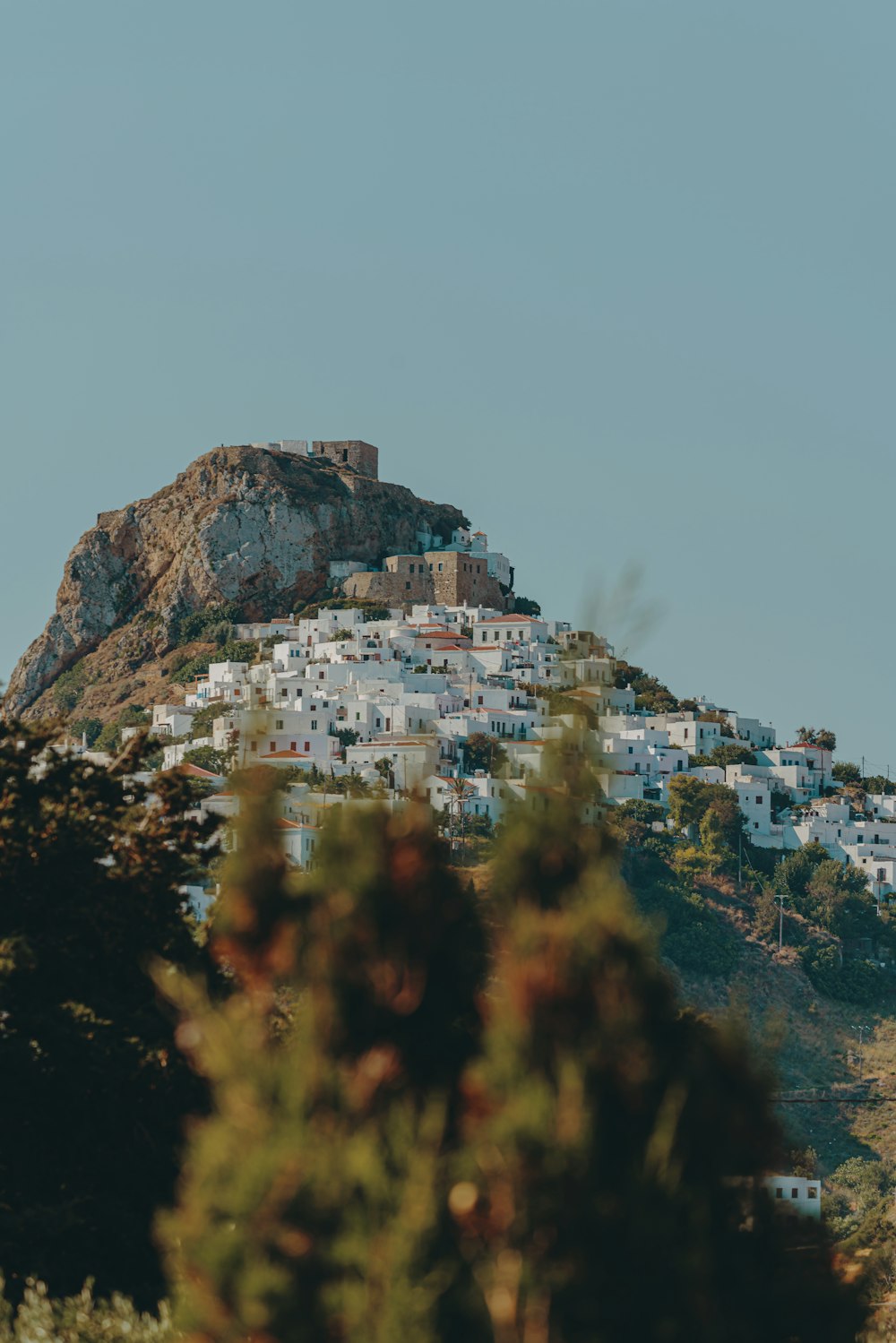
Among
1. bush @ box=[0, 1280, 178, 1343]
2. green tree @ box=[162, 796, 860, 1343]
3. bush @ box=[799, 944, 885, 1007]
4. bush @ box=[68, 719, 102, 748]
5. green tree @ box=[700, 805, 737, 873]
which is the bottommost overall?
bush @ box=[0, 1280, 178, 1343]

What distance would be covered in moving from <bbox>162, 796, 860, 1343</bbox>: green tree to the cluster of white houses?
61424mm

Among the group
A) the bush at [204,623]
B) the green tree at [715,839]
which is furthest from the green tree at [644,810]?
the bush at [204,623]

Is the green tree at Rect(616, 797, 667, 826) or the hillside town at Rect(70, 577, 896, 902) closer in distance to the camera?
the hillside town at Rect(70, 577, 896, 902)

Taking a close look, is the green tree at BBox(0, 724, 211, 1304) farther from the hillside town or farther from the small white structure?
the hillside town

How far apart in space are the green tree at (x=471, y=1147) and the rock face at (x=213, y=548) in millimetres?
100828

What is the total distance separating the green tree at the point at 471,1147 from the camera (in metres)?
7.70

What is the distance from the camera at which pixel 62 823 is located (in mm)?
15328

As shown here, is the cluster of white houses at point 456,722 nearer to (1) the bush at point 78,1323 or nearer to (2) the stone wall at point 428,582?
(2) the stone wall at point 428,582

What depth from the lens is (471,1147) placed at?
7.91 metres

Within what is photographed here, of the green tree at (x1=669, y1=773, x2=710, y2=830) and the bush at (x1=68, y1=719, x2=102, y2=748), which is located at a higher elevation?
the bush at (x1=68, y1=719, x2=102, y2=748)

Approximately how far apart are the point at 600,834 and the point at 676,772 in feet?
259

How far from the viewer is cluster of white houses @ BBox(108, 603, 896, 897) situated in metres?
82.2

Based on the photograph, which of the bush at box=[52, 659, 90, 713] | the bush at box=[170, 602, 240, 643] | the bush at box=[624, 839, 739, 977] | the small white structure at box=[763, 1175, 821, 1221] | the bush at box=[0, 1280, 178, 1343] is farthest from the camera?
the bush at box=[52, 659, 90, 713]

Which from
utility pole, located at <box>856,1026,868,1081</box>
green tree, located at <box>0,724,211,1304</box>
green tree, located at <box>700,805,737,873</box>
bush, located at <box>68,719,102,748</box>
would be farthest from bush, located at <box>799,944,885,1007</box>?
green tree, located at <box>0,724,211,1304</box>
